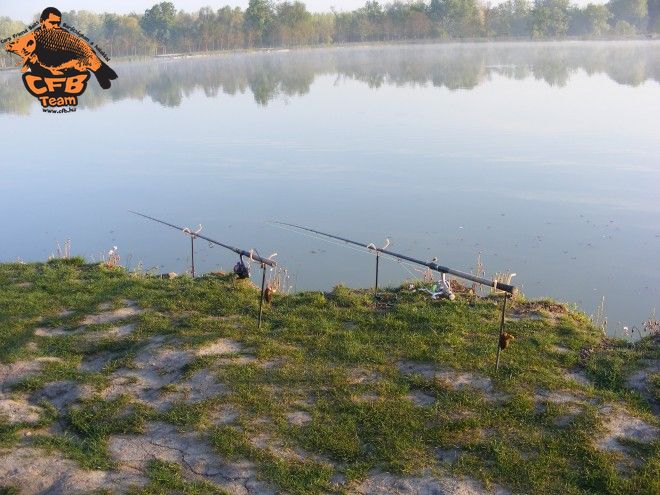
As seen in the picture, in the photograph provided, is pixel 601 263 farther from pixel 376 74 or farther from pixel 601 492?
pixel 376 74

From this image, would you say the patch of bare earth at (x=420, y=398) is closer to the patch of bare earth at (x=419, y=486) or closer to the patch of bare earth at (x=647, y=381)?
the patch of bare earth at (x=419, y=486)

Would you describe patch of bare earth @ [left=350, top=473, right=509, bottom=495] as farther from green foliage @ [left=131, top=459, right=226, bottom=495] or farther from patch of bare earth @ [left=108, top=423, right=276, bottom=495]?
green foliage @ [left=131, top=459, right=226, bottom=495]

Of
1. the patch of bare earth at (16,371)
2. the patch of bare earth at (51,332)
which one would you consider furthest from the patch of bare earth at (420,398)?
the patch of bare earth at (51,332)

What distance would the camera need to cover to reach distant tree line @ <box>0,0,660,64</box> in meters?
85.9

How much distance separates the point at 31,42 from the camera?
16.6 meters

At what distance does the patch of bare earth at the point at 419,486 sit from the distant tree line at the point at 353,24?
82.3m

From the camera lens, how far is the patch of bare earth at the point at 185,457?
13.3 ft

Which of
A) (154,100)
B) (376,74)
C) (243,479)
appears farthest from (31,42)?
(376,74)

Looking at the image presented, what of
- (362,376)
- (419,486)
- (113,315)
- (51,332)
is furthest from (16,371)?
(419,486)

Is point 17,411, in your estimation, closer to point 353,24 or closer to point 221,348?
point 221,348

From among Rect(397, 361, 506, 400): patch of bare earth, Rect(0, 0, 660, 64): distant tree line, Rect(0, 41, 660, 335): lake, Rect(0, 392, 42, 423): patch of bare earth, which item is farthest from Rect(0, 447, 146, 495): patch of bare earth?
Rect(0, 0, 660, 64): distant tree line

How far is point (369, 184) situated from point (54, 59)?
8392 mm

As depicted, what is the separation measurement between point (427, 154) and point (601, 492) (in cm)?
1533

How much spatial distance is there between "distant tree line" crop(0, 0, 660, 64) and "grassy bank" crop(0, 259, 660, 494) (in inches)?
3128
